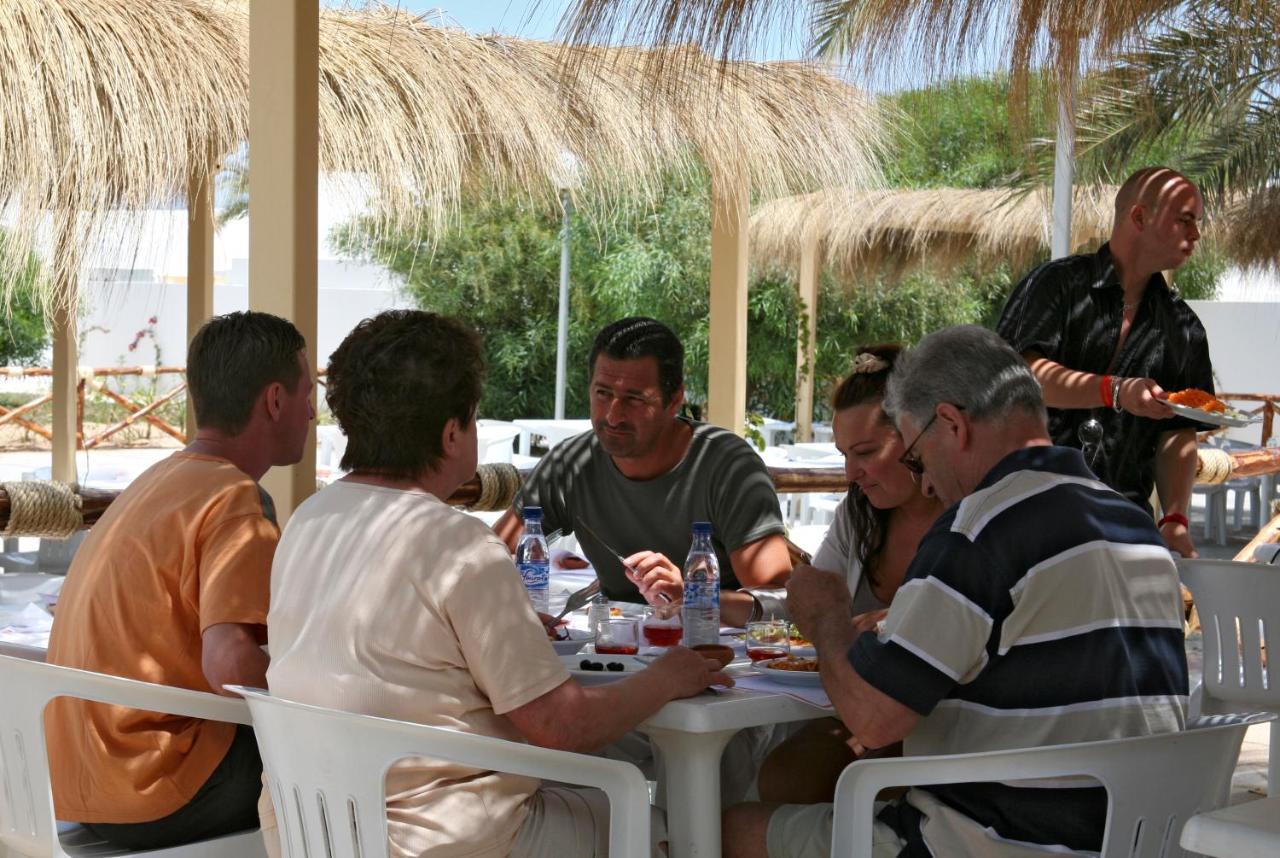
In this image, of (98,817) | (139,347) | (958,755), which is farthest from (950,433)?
(139,347)

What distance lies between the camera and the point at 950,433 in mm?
2092

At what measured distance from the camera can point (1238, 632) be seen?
325 centimetres

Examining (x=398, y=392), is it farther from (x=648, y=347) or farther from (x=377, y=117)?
(x=377, y=117)

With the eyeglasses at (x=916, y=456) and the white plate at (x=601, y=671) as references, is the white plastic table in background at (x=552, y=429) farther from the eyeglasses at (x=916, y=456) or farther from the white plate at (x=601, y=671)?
the eyeglasses at (x=916, y=456)

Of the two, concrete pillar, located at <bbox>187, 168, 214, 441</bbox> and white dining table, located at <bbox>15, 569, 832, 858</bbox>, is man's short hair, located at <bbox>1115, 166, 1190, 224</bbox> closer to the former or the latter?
white dining table, located at <bbox>15, 569, 832, 858</bbox>

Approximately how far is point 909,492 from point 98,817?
163 centimetres

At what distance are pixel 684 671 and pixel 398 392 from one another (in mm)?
618

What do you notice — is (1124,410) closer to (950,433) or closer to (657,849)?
(950,433)

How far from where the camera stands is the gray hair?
6.81 ft

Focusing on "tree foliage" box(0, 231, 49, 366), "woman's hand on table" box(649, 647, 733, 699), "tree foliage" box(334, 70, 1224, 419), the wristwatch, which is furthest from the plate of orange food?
"tree foliage" box(0, 231, 49, 366)

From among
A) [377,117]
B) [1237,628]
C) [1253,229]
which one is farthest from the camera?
[1253,229]

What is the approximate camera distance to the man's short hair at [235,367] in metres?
2.44

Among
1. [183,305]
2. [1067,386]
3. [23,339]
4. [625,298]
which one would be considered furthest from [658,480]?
[183,305]

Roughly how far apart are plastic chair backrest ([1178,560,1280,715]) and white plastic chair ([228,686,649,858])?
5.81ft
